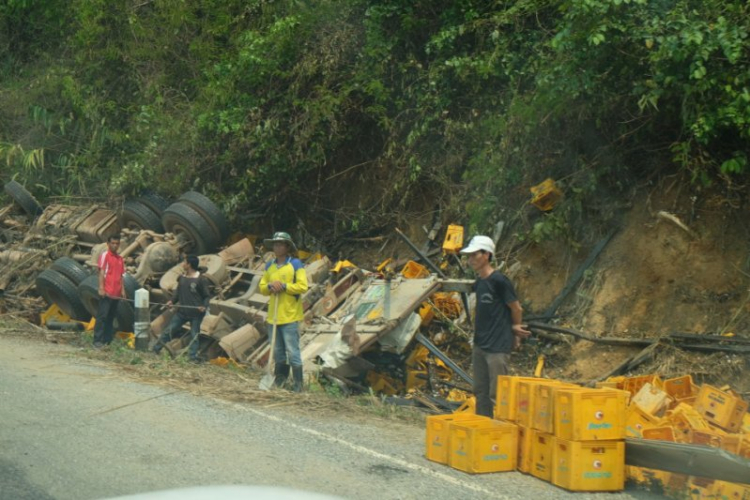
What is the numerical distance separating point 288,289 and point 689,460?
5.44 meters

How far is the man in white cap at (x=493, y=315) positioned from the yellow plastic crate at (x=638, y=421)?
127cm

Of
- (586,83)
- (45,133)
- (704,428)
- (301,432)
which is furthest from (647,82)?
(45,133)

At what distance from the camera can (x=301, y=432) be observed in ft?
27.9

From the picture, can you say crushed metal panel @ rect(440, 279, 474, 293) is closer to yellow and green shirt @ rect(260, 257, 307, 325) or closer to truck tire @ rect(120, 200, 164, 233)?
yellow and green shirt @ rect(260, 257, 307, 325)

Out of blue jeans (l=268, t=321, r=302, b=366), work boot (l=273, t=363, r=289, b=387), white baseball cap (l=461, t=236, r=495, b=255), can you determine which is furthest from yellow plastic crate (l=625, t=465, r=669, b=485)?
work boot (l=273, t=363, r=289, b=387)

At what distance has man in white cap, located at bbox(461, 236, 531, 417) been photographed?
8400mm

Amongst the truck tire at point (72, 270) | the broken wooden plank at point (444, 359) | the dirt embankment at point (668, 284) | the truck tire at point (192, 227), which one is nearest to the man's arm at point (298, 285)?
the broken wooden plank at point (444, 359)

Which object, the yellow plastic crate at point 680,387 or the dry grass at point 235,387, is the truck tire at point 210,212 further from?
the yellow plastic crate at point 680,387

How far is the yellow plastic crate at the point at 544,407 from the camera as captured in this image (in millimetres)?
7199

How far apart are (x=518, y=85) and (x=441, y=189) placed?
2.39m

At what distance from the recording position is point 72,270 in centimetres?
1600

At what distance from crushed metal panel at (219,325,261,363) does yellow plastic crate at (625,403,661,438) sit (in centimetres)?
627

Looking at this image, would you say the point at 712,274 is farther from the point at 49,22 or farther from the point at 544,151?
the point at 49,22

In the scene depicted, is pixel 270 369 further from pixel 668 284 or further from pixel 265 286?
pixel 668 284
